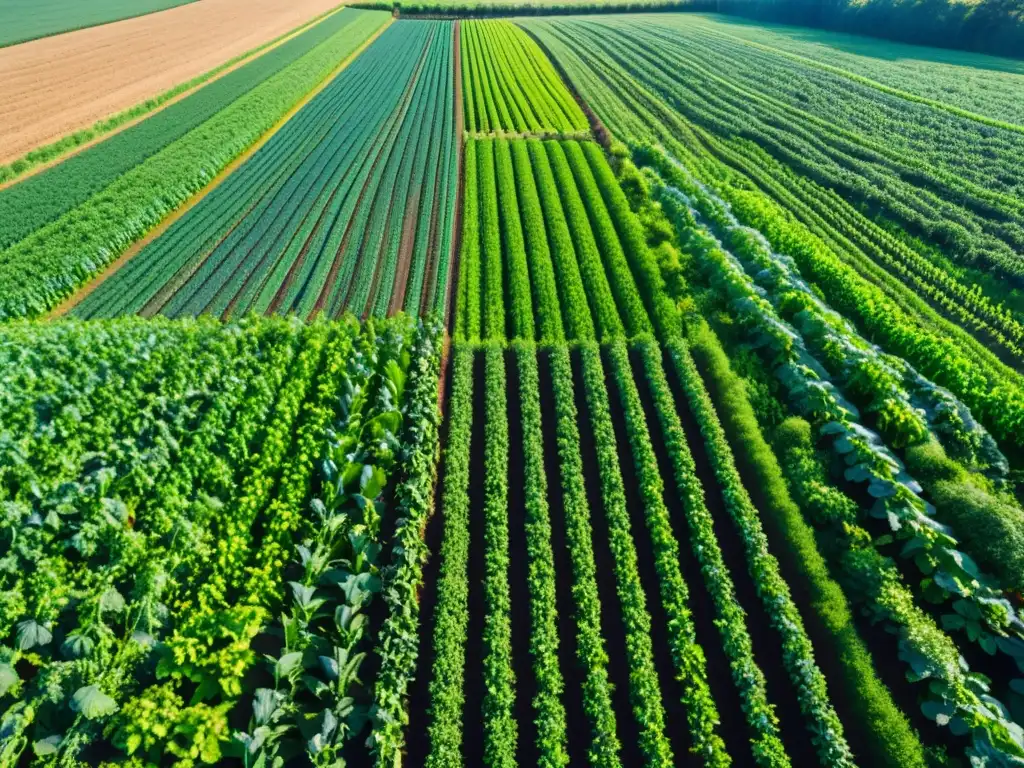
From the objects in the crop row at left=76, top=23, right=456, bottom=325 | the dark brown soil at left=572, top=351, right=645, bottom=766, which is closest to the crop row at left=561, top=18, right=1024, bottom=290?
the crop row at left=76, top=23, right=456, bottom=325

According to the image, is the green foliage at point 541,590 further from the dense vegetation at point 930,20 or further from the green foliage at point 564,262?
the dense vegetation at point 930,20

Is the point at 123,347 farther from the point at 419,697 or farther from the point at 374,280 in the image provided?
the point at 419,697

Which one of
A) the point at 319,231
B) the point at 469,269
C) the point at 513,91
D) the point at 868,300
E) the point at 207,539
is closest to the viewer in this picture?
the point at 207,539

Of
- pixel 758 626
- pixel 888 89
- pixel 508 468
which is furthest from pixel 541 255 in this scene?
pixel 888 89

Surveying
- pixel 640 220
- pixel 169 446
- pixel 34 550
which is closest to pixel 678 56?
pixel 640 220

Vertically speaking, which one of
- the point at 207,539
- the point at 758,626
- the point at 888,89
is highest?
the point at 888,89

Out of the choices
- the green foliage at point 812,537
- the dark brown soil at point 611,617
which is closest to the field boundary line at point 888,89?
the green foliage at point 812,537

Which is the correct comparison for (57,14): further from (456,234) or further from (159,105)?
(456,234)
